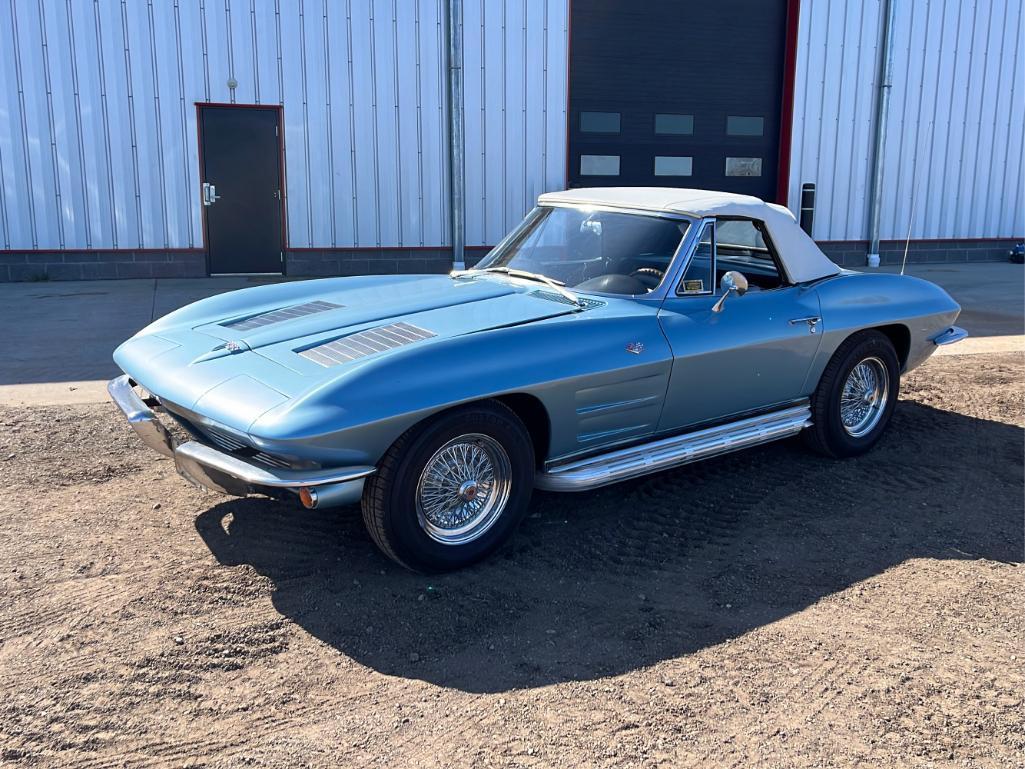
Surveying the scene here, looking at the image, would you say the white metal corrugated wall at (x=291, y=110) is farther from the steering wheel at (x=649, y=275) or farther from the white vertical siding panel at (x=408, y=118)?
the steering wheel at (x=649, y=275)

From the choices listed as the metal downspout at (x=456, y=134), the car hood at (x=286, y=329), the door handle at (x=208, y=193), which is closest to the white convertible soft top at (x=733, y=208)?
Result: the car hood at (x=286, y=329)

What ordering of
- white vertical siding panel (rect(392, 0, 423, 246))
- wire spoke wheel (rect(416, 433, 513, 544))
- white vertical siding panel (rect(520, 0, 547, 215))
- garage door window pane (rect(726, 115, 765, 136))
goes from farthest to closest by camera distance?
garage door window pane (rect(726, 115, 765, 136))
white vertical siding panel (rect(520, 0, 547, 215))
white vertical siding panel (rect(392, 0, 423, 246))
wire spoke wheel (rect(416, 433, 513, 544))

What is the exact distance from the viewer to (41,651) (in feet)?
9.79

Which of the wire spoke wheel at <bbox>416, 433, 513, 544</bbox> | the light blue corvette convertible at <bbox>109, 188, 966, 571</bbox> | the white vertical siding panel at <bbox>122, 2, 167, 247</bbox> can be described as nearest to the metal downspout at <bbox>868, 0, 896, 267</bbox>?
the light blue corvette convertible at <bbox>109, 188, 966, 571</bbox>

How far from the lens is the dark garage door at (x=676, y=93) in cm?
1297

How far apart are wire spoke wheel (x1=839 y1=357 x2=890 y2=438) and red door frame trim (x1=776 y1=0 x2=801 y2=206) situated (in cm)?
937

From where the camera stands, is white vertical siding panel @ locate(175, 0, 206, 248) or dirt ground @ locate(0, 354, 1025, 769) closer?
dirt ground @ locate(0, 354, 1025, 769)

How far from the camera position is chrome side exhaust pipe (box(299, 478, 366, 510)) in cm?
314

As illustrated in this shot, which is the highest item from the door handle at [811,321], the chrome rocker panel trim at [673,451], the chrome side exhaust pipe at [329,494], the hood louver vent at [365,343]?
the hood louver vent at [365,343]

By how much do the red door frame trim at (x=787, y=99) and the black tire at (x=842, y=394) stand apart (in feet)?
30.8

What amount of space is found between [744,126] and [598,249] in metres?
10.5

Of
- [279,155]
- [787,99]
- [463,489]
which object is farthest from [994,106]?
[463,489]

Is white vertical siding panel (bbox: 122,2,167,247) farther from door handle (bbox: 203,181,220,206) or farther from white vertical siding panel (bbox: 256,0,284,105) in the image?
white vertical siding panel (bbox: 256,0,284,105)

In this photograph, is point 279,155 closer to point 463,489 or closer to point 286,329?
point 286,329
